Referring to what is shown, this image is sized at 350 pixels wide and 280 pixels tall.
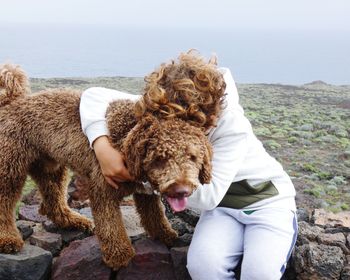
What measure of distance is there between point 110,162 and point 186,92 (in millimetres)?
763

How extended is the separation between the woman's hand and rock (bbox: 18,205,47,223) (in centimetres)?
171

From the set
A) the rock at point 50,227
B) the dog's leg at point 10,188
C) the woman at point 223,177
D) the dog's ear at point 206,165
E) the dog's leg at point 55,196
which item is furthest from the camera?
the rock at point 50,227

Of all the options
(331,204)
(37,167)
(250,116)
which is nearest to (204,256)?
(37,167)

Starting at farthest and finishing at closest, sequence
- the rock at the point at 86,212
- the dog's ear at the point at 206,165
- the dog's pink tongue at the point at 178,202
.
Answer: the rock at the point at 86,212
the dog's ear at the point at 206,165
the dog's pink tongue at the point at 178,202

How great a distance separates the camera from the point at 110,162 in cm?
373

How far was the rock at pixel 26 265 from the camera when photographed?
4.34 metres

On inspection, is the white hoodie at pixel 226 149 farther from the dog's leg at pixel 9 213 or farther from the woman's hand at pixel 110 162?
the dog's leg at pixel 9 213

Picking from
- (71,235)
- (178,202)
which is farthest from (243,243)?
(71,235)

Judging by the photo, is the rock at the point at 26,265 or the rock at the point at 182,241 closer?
the rock at the point at 26,265

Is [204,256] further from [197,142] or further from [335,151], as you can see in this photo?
[335,151]

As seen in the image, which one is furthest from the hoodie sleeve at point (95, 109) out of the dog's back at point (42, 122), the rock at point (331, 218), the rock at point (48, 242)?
the rock at point (331, 218)

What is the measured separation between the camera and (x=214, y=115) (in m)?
3.55

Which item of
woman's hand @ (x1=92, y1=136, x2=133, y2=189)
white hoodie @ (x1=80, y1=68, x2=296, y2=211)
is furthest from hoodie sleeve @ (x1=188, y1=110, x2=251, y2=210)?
woman's hand @ (x1=92, y1=136, x2=133, y2=189)

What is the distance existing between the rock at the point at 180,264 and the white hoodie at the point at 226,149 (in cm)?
64
